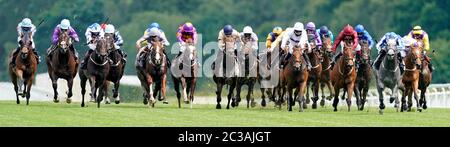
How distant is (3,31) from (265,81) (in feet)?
160

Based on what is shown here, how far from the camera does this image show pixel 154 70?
107 ft

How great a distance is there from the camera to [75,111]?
28.9m

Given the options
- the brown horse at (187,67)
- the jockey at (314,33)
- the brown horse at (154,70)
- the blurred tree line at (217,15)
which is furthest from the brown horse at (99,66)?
the blurred tree line at (217,15)

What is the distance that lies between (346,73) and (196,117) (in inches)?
203

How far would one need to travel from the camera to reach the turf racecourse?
2534 centimetres

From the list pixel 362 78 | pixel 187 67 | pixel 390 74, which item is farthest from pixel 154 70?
pixel 390 74

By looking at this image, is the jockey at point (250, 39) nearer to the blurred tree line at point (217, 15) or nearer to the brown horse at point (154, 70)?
the brown horse at point (154, 70)

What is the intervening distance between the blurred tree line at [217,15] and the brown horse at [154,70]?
122 feet

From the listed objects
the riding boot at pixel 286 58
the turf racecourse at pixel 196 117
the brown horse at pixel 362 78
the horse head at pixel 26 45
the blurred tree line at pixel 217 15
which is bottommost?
the turf racecourse at pixel 196 117

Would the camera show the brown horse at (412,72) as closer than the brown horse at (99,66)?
No

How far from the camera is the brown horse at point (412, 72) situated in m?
31.7
